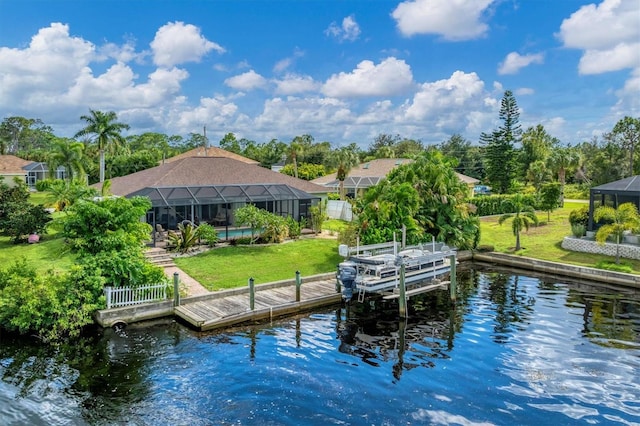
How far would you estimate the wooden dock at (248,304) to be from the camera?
15336mm

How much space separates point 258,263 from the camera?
21.9 m

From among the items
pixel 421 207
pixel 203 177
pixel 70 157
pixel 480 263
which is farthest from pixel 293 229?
pixel 70 157

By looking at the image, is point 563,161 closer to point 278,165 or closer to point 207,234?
point 278,165

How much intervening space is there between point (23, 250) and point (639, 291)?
28526 millimetres

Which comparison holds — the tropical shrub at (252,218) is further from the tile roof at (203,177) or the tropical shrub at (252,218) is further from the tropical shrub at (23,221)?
the tropical shrub at (23,221)

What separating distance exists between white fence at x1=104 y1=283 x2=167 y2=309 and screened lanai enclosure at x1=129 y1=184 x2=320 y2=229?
9434 millimetres

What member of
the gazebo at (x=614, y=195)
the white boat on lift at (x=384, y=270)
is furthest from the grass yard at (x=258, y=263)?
the gazebo at (x=614, y=195)

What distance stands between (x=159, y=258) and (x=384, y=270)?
10.8 m

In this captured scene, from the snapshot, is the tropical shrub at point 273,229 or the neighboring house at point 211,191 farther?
the neighboring house at point 211,191

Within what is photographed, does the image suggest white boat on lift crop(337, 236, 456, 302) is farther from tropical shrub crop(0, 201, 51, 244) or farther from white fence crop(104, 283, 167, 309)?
tropical shrub crop(0, 201, 51, 244)

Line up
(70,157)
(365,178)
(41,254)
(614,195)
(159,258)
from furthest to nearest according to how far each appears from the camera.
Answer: (365,178) < (70,157) < (614,195) < (41,254) < (159,258)

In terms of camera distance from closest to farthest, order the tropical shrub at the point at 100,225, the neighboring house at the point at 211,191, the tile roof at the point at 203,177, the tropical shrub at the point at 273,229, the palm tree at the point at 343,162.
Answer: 1. the tropical shrub at the point at 100,225
2. the tropical shrub at the point at 273,229
3. the neighboring house at the point at 211,191
4. the tile roof at the point at 203,177
5. the palm tree at the point at 343,162

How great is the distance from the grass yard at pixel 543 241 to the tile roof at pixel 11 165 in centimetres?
5269

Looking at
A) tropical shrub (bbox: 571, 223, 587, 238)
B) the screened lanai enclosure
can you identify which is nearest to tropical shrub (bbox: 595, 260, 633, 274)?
tropical shrub (bbox: 571, 223, 587, 238)
